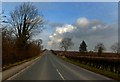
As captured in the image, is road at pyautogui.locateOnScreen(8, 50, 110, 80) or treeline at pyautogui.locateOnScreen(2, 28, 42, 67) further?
treeline at pyautogui.locateOnScreen(2, 28, 42, 67)

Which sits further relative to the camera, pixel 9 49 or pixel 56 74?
pixel 9 49

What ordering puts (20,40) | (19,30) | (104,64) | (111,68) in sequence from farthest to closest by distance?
(19,30) → (20,40) → (104,64) → (111,68)

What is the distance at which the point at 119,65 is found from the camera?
30.3 metres

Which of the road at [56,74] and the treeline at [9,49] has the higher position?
the treeline at [9,49]

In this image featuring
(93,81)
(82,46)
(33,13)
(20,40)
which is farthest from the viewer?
(82,46)

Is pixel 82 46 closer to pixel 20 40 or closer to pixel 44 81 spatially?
pixel 20 40

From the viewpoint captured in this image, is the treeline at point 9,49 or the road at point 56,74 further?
the treeline at point 9,49

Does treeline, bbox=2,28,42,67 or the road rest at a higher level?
treeline, bbox=2,28,42,67

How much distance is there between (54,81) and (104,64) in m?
20.2

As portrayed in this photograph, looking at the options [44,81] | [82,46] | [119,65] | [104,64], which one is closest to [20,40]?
[104,64]

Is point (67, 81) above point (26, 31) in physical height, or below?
below

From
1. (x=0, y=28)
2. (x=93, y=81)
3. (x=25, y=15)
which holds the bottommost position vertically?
(x=93, y=81)

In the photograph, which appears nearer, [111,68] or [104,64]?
→ [111,68]

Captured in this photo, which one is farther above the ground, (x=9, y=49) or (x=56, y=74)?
(x=9, y=49)
